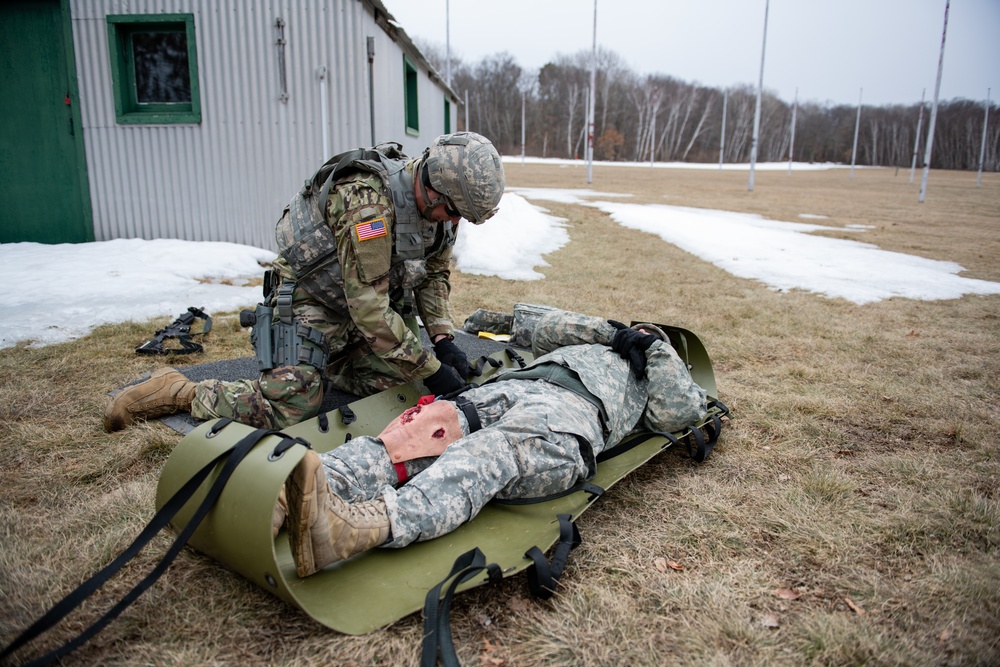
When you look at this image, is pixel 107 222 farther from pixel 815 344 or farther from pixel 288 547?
pixel 815 344

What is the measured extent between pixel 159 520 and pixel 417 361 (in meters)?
1.55

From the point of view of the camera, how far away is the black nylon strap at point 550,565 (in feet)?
6.75

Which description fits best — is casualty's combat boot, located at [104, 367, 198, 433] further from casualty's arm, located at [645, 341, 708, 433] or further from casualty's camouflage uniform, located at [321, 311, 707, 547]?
casualty's arm, located at [645, 341, 708, 433]

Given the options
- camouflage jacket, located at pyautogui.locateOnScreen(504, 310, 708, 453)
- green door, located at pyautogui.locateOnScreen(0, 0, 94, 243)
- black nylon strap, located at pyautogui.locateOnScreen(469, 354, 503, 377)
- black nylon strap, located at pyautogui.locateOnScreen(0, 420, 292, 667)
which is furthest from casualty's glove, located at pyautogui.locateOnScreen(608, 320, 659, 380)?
green door, located at pyautogui.locateOnScreen(0, 0, 94, 243)

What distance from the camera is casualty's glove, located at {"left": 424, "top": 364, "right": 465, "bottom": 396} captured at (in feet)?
10.7

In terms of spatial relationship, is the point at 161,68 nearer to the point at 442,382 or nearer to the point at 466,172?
the point at 466,172

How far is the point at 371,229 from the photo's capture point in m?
3.12

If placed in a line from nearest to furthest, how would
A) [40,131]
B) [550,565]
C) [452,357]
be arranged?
[550,565], [452,357], [40,131]

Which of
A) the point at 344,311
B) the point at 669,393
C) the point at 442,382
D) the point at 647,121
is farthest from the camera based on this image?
the point at 647,121

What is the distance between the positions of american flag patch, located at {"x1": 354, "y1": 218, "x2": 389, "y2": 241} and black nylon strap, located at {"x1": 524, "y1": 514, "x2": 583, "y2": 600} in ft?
5.55

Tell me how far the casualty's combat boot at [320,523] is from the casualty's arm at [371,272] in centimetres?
118

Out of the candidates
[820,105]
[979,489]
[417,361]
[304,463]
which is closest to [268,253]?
[417,361]

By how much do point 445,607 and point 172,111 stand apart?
8141 millimetres

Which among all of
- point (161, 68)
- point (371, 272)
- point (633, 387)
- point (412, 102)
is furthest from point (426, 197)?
point (412, 102)
